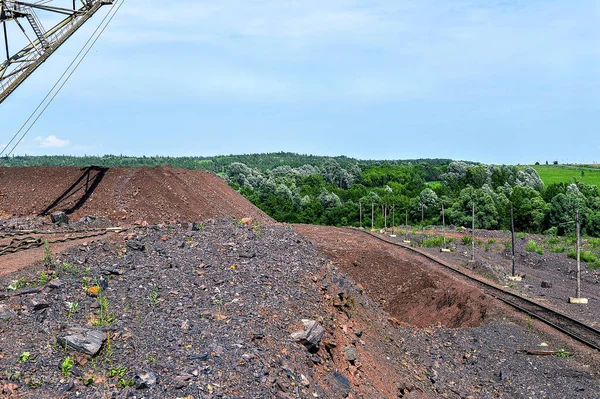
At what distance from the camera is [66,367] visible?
9383 mm

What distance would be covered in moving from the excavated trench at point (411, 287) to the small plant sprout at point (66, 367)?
18018mm

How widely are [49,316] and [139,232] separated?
862cm

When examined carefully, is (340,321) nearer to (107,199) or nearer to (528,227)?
(107,199)

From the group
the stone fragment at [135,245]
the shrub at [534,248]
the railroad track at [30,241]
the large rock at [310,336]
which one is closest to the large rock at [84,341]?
the large rock at [310,336]

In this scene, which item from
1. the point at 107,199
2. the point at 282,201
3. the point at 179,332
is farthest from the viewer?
the point at 282,201

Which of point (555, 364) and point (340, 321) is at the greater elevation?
point (340, 321)

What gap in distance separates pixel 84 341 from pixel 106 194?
76.6ft

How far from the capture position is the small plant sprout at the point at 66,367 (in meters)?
9.28

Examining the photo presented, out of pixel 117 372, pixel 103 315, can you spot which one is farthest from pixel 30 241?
pixel 117 372

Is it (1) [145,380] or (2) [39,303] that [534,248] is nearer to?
(2) [39,303]

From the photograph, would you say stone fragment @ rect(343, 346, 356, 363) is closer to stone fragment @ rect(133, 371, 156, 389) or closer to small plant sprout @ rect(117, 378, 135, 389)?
stone fragment @ rect(133, 371, 156, 389)

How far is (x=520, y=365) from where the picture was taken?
722 inches

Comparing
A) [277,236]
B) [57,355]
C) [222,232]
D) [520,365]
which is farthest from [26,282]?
[520,365]

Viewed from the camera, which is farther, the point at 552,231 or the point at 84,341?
the point at 552,231
